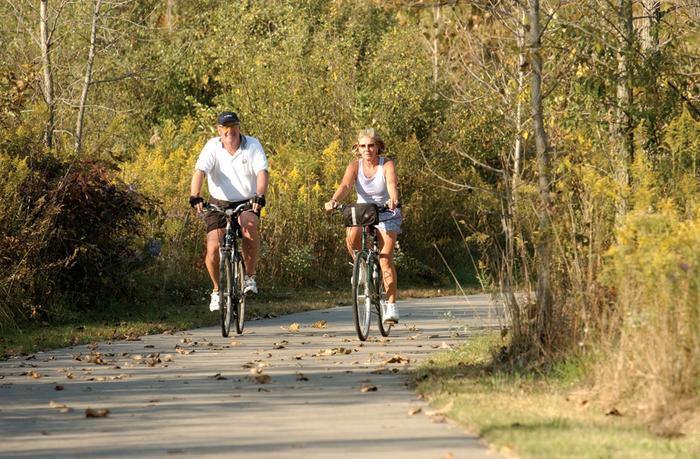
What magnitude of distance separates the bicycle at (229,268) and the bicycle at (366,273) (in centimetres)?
114

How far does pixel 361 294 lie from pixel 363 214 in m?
0.78

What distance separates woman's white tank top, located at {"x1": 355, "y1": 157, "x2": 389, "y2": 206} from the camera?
15.4m

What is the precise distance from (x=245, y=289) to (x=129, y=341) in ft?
4.23

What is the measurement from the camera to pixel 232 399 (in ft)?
34.4

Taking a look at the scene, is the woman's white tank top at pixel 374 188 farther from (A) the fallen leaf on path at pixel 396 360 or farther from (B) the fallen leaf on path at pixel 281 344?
(A) the fallen leaf on path at pixel 396 360

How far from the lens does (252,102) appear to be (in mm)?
30766

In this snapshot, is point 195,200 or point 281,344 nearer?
point 281,344

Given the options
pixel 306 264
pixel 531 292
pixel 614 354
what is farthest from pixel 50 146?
pixel 614 354

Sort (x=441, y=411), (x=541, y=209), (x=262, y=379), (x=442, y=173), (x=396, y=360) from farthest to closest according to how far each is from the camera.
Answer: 1. (x=442, y=173)
2. (x=396, y=360)
3. (x=541, y=209)
4. (x=262, y=379)
5. (x=441, y=411)

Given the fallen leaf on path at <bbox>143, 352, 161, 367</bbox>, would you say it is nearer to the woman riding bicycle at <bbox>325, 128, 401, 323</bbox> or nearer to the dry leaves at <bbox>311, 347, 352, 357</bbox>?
the dry leaves at <bbox>311, 347, 352, 357</bbox>

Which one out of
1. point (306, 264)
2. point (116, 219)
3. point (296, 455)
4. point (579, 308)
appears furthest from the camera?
point (306, 264)

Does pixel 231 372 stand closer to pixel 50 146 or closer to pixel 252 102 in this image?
pixel 50 146

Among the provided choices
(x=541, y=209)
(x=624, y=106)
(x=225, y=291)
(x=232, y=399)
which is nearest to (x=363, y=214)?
(x=225, y=291)

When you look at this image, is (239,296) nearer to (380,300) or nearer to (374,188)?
(380,300)
